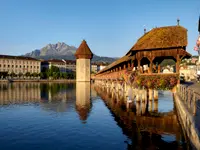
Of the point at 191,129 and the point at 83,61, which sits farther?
the point at 83,61

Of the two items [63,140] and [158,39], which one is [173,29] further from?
[63,140]

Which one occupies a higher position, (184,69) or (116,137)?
(184,69)

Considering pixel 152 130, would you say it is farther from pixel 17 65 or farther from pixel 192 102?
pixel 17 65

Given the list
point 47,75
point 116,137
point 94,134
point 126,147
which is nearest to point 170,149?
point 126,147

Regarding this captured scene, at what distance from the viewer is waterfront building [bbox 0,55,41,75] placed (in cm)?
13251

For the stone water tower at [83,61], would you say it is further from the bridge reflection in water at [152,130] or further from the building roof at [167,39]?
the bridge reflection in water at [152,130]

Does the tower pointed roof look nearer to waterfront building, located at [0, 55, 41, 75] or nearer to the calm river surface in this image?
waterfront building, located at [0, 55, 41, 75]

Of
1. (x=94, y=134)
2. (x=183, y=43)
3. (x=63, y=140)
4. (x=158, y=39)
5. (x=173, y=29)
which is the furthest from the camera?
(x=173, y=29)

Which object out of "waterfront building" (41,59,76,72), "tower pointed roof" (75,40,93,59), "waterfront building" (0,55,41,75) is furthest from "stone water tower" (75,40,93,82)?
"waterfront building" (41,59,76,72)

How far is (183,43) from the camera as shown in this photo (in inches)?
934

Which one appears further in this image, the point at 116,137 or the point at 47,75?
the point at 47,75

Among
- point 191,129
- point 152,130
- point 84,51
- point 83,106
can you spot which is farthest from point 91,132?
point 84,51

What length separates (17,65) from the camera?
139250mm

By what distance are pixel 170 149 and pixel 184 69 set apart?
96.1 metres
